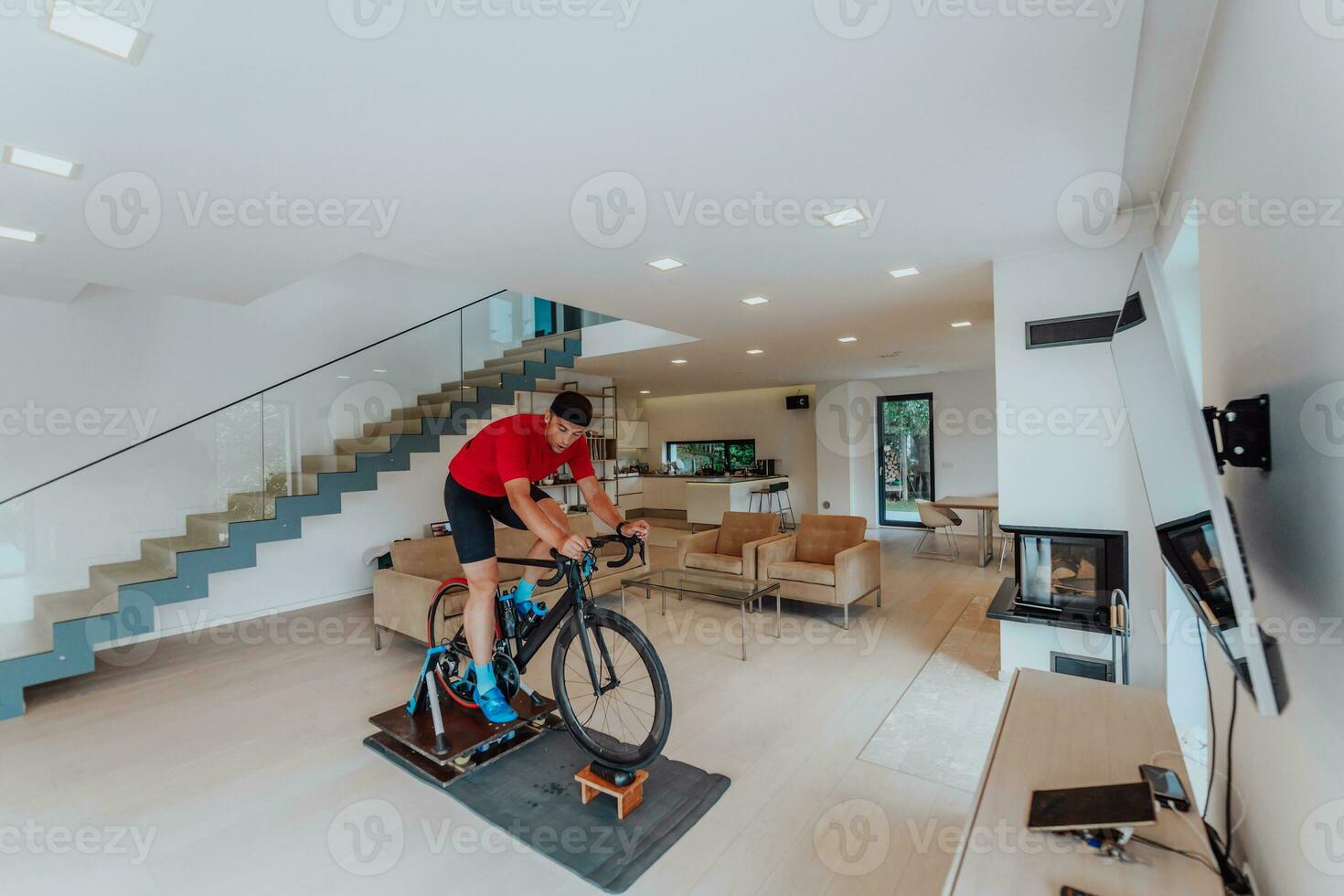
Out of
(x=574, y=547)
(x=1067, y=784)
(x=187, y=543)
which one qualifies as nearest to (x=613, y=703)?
(x=574, y=547)

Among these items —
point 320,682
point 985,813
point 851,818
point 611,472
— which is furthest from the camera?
point 611,472

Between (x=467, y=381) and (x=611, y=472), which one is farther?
(x=611, y=472)

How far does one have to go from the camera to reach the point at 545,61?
1732mm

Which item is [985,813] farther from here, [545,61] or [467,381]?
[467,381]

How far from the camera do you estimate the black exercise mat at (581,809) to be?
2.13 m

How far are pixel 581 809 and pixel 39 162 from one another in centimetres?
334

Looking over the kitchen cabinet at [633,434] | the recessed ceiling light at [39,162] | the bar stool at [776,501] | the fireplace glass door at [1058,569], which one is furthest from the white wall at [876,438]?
the recessed ceiling light at [39,162]

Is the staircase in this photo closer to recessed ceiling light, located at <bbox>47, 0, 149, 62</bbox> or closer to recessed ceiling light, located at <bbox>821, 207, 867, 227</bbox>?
recessed ceiling light, located at <bbox>47, 0, 149, 62</bbox>

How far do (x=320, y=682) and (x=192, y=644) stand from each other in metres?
1.81

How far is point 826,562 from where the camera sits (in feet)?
17.3

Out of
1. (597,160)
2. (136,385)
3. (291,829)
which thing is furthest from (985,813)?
(136,385)

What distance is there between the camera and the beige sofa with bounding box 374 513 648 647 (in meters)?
Result: 4.02


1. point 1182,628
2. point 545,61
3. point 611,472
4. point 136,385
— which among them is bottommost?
point 1182,628

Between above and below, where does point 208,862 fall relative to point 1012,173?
below
